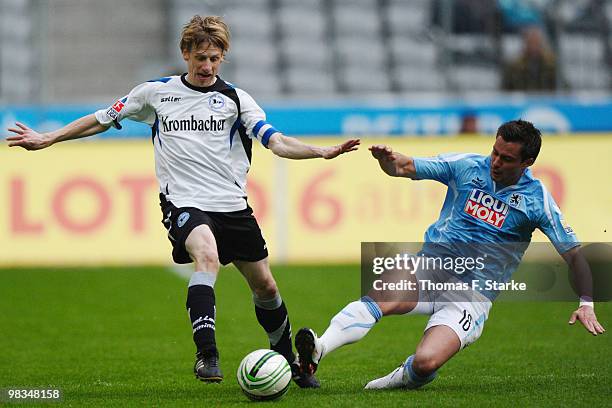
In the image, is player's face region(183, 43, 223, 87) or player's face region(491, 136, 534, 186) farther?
player's face region(183, 43, 223, 87)

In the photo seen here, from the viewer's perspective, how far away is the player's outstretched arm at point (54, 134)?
22.7ft

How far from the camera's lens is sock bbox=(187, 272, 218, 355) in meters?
6.19

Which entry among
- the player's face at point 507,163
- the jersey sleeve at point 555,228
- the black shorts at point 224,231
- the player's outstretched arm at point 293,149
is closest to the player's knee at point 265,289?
the black shorts at point 224,231

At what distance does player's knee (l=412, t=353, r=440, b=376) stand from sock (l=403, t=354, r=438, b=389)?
0.32 ft

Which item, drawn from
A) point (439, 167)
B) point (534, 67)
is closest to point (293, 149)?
point (439, 167)

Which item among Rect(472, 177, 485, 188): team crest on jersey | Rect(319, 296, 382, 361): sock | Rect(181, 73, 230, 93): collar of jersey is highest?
Rect(181, 73, 230, 93): collar of jersey

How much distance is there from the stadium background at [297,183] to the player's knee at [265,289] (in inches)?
24.5

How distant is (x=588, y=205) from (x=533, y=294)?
26.4ft

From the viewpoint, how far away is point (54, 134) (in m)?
6.96

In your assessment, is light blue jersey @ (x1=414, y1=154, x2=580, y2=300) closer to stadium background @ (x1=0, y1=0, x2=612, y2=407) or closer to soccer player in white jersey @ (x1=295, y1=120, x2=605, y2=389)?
soccer player in white jersey @ (x1=295, y1=120, x2=605, y2=389)

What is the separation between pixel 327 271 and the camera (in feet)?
47.2

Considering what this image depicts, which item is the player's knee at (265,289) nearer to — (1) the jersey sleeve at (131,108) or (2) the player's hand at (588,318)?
(1) the jersey sleeve at (131,108)

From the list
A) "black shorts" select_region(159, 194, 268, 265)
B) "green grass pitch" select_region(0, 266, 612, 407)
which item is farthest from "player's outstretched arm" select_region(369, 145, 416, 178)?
"green grass pitch" select_region(0, 266, 612, 407)

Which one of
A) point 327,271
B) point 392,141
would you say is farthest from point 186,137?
point 392,141
